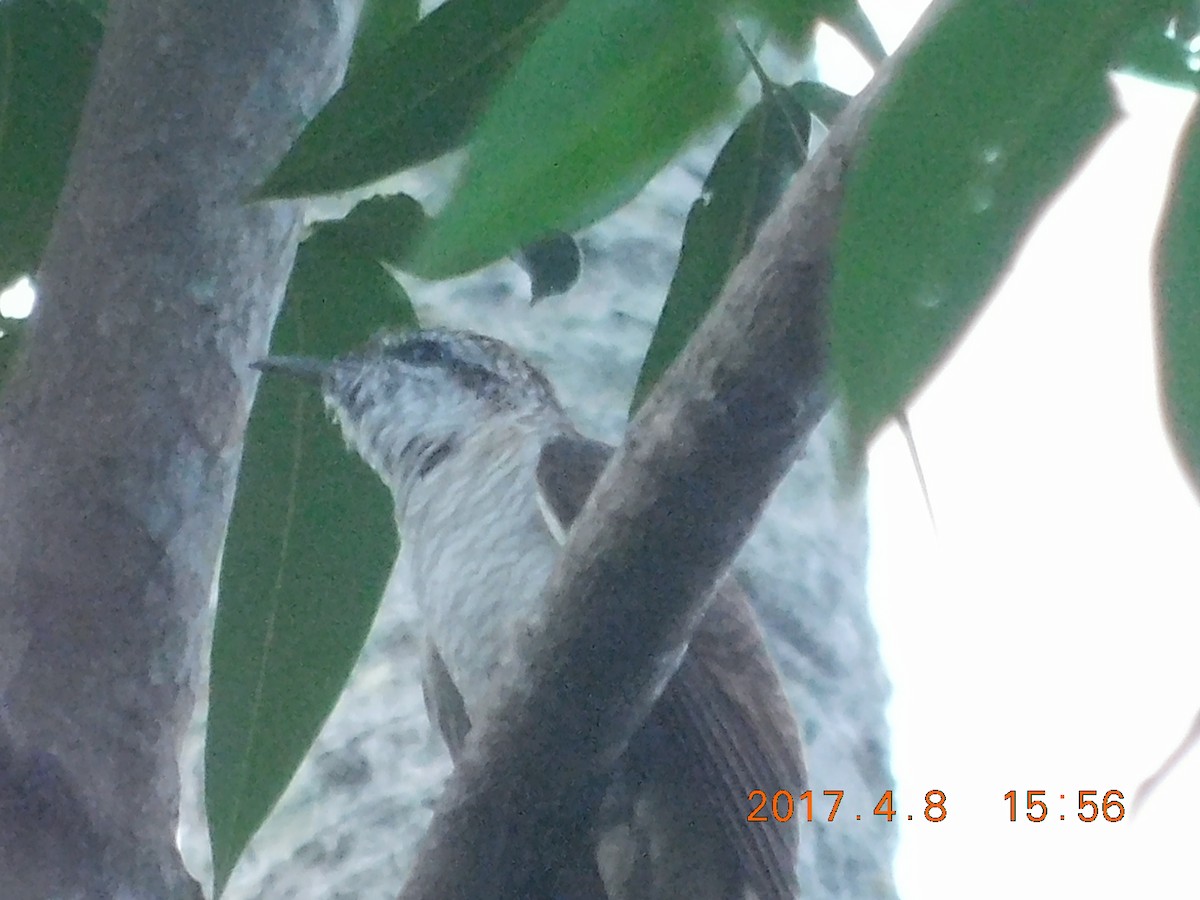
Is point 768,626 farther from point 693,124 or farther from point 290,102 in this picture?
point 693,124

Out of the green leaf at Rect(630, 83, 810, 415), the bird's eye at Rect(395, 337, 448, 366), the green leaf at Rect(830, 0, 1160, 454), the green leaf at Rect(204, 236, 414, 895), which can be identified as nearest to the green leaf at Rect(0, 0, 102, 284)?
the green leaf at Rect(204, 236, 414, 895)

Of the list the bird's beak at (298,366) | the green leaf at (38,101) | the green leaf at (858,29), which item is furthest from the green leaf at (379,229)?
the green leaf at (858,29)

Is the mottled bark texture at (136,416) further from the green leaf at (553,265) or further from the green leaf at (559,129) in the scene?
the green leaf at (553,265)

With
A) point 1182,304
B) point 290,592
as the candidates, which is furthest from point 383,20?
point 1182,304

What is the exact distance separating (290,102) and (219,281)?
146 mm

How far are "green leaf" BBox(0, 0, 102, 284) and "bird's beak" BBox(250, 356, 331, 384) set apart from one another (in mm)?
226

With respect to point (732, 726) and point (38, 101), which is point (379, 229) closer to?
point (38, 101)

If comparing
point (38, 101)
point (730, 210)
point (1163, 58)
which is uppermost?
point (38, 101)

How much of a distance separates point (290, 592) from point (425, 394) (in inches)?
27.5

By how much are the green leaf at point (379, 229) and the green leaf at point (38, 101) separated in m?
0.23

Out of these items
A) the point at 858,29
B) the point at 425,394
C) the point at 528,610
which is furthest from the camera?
the point at 425,394

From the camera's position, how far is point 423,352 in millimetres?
1922

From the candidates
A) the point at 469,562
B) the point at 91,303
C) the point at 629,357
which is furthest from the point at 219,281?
the point at 629,357

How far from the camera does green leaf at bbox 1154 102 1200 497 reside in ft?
1.41
